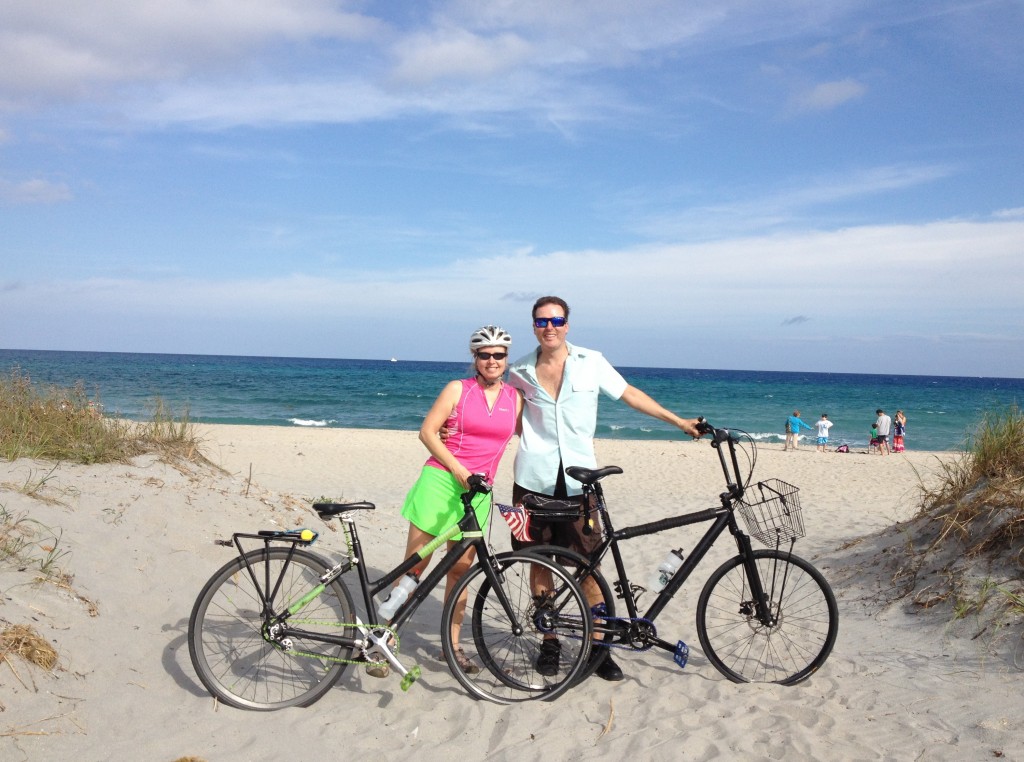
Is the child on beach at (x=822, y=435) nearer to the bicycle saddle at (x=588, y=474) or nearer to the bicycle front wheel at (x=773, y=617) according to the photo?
the bicycle front wheel at (x=773, y=617)

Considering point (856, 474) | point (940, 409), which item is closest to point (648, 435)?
point (856, 474)

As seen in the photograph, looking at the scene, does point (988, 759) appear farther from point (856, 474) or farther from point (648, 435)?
point (648, 435)

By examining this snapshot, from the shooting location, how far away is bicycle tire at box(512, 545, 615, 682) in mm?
4133

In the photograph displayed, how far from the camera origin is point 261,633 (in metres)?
3.95

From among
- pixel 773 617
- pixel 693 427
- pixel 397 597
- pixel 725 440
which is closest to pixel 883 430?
pixel 773 617

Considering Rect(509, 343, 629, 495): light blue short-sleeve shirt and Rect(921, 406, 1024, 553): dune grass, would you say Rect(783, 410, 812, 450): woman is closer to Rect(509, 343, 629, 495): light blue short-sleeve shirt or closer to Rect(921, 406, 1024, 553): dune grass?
Rect(921, 406, 1024, 553): dune grass

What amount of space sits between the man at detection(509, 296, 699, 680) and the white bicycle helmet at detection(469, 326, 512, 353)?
24cm

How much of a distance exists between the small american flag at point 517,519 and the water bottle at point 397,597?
59cm

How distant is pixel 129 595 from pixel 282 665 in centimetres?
138

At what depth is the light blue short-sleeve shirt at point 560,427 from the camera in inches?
175

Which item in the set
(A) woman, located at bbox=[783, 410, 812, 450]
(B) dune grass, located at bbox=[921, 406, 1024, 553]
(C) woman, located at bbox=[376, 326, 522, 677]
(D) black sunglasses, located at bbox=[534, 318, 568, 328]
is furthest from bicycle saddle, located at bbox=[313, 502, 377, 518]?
(A) woman, located at bbox=[783, 410, 812, 450]

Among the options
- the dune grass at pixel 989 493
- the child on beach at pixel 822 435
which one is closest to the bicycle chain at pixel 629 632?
the dune grass at pixel 989 493

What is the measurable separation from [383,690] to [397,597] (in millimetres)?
627

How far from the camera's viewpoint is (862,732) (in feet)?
12.2
